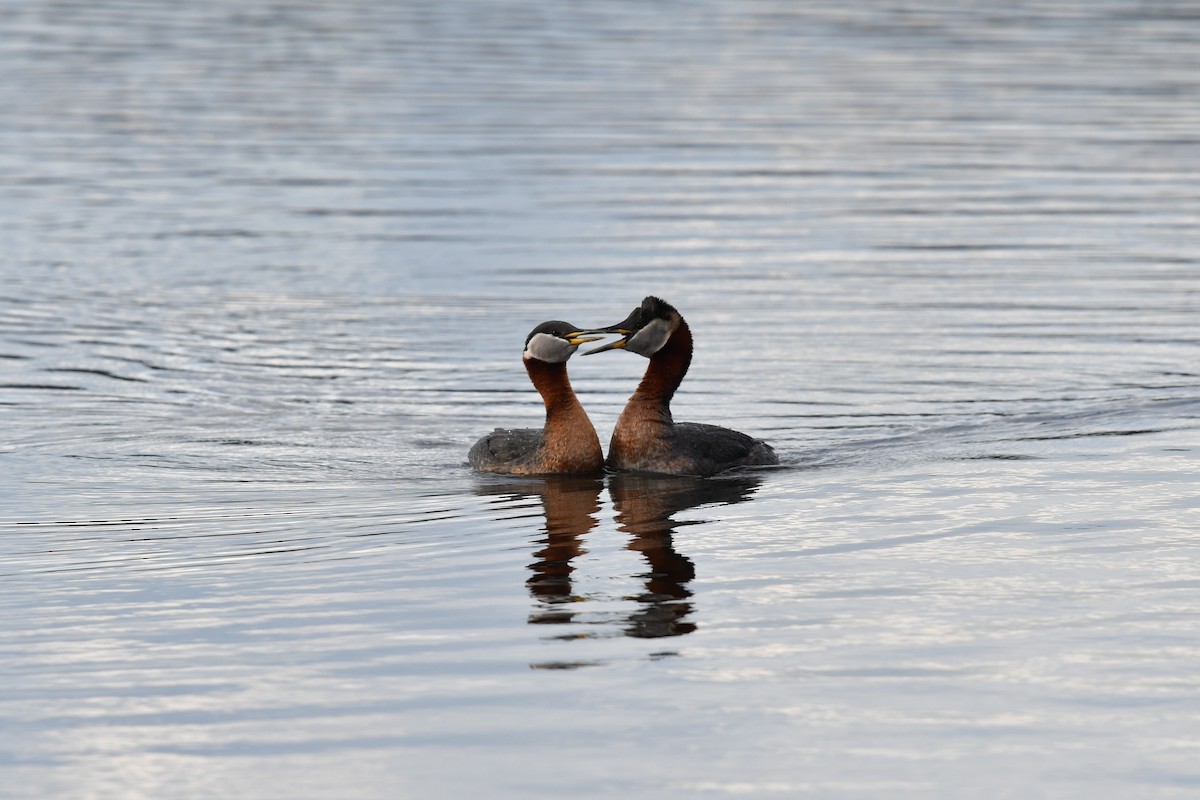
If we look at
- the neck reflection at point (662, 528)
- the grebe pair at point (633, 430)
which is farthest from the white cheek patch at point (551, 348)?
the neck reflection at point (662, 528)

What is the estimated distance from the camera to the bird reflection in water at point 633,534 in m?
11.3

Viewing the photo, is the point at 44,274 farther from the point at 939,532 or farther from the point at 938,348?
the point at 939,532

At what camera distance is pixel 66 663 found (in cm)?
1042

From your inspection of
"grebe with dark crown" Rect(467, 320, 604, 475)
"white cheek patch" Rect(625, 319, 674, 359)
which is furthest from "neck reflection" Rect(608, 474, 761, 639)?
"white cheek patch" Rect(625, 319, 674, 359)

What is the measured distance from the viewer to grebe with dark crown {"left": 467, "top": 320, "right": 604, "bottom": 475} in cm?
1608

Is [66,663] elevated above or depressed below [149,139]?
below

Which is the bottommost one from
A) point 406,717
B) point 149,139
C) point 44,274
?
point 406,717

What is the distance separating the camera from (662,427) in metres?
16.2

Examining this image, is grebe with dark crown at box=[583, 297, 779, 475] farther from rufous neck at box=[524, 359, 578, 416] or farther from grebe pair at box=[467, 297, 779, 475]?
rufous neck at box=[524, 359, 578, 416]

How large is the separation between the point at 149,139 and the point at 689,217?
41.4ft

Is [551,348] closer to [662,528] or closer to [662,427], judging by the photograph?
[662,427]

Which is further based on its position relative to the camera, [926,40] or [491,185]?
[926,40]

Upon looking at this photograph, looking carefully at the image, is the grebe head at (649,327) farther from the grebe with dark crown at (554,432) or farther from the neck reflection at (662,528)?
the neck reflection at (662,528)

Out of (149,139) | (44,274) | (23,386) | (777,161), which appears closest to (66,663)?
(23,386)
